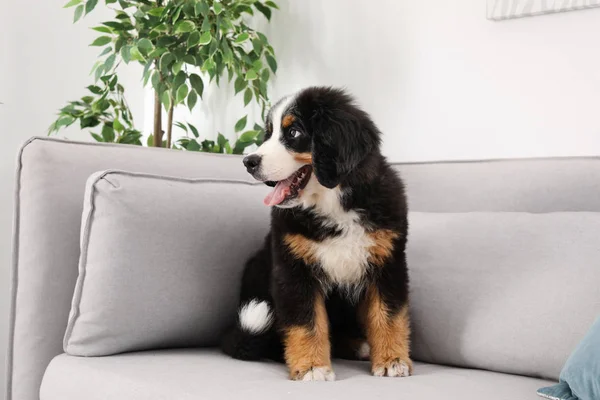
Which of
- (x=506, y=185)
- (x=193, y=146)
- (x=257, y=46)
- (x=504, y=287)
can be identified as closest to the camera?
(x=504, y=287)

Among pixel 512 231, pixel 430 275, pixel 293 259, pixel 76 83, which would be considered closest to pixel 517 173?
pixel 512 231

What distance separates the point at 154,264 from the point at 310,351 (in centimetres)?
45

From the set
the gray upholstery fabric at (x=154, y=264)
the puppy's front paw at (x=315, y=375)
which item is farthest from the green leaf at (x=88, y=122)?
the puppy's front paw at (x=315, y=375)

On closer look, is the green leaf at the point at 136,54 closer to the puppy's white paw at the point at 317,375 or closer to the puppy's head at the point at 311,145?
the puppy's head at the point at 311,145

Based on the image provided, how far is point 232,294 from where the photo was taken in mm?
1784

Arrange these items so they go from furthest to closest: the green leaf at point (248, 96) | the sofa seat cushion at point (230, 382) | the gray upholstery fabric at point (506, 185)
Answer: the green leaf at point (248, 96) → the gray upholstery fabric at point (506, 185) → the sofa seat cushion at point (230, 382)

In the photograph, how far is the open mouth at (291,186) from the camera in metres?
1.52

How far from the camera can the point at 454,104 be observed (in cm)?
239

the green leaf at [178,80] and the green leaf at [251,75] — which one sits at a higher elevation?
the green leaf at [251,75]

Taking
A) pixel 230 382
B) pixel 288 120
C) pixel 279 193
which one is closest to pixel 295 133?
pixel 288 120

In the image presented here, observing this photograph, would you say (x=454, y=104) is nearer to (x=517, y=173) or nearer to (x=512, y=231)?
(x=517, y=173)

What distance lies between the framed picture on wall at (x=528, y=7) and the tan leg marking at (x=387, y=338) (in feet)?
3.79

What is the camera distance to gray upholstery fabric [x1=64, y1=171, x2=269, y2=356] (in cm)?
159

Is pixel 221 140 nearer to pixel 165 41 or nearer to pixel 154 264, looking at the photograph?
pixel 165 41
